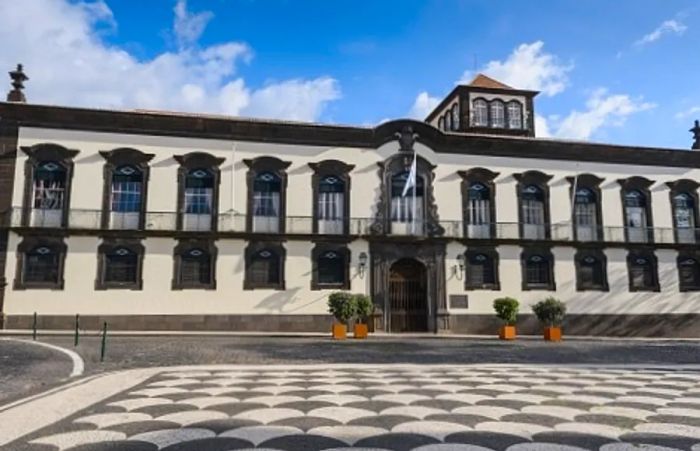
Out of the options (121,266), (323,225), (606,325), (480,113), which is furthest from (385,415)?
(480,113)

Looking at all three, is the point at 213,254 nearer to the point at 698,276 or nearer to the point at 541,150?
the point at 541,150

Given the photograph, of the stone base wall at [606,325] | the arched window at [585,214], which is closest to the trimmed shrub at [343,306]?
the stone base wall at [606,325]

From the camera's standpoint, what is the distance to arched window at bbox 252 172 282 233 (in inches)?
945

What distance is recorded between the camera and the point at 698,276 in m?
27.6

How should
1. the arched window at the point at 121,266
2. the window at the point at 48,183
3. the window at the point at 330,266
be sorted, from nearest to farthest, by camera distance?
1. the window at the point at 48,183
2. the arched window at the point at 121,266
3. the window at the point at 330,266

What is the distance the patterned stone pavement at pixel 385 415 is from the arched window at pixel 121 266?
14339 mm

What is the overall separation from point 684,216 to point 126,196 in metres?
27.2

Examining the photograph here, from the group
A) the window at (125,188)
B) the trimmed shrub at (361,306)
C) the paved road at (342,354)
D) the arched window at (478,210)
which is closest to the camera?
the paved road at (342,354)

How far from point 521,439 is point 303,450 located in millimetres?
1932

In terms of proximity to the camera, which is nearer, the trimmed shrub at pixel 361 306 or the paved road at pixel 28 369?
the paved road at pixel 28 369

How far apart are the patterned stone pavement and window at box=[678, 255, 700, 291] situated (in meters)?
20.6

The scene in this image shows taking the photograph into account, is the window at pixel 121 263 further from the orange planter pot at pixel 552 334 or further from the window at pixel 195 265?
the orange planter pot at pixel 552 334

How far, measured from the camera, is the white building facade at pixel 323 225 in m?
22.4

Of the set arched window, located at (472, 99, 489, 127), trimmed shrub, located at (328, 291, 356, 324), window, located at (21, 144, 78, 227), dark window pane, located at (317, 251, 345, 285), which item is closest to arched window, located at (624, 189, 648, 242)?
arched window, located at (472, 99, 489, 127)
